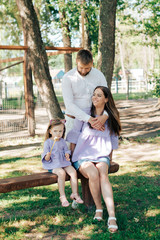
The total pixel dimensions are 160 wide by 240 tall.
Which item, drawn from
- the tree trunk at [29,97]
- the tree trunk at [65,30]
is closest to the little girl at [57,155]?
the tree trunk at [29,97]

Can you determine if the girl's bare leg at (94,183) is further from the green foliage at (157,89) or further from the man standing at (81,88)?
the green foliage at (157,89)

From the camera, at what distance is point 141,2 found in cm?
1161

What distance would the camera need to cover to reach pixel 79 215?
3.50 m

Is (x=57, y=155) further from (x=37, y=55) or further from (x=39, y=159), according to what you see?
(x=37, y=55)

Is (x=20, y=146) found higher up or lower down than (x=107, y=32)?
lower down

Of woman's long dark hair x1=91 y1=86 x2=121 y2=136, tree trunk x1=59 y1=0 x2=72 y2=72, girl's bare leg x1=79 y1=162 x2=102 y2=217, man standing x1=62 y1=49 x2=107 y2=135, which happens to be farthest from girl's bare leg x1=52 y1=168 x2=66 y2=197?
tree trunk x1=59 y1=0 x2=72 y2=72

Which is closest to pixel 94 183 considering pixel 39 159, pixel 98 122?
pixel 98 122

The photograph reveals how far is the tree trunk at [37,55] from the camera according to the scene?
7.10 m

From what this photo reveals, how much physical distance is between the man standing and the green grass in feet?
3.33

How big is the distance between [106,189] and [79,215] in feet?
1.90

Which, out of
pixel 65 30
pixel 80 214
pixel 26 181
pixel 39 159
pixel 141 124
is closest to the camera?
pixel 26 181

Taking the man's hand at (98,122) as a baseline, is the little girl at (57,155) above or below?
below

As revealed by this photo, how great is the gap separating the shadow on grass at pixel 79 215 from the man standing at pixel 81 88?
1.01 meters

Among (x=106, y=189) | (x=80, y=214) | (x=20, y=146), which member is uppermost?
(x=106, y=189)
